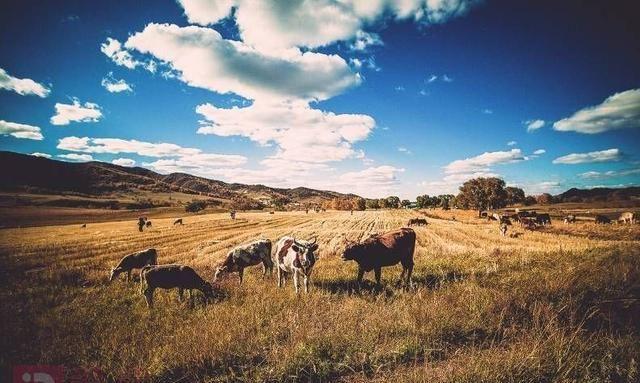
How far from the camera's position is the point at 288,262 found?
1156 centimetres

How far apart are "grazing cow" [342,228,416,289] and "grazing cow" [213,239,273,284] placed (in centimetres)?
450

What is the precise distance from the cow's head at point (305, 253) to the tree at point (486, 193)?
2899 inches

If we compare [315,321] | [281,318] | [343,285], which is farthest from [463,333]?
[343,285]

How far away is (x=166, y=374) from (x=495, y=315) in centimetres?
689

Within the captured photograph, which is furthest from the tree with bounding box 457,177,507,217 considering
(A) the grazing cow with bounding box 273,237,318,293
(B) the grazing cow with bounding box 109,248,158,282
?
(B) the grazing cow with bounding box 109,248,158,282

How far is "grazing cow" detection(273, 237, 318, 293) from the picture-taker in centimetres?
1058

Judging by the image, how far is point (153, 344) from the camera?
6480 mm

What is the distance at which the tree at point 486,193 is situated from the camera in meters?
75.1

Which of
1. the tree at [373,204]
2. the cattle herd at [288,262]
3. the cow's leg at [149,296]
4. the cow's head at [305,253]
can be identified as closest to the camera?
the cow's leg at [149,296]

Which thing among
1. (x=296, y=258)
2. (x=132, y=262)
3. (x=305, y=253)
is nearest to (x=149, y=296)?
(x=296, y=258)

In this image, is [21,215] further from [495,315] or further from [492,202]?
[492,202]

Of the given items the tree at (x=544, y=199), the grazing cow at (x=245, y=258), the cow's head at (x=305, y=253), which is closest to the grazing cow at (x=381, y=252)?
the cow's head at (x=305, y=253)

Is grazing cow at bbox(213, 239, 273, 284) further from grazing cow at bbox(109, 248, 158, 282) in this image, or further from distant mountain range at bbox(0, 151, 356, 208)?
distant mountain range at bbox(0, 151, 356, 208)

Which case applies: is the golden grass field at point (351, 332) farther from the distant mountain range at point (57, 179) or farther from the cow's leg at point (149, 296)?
the distant mountain range at point (57, 179)
